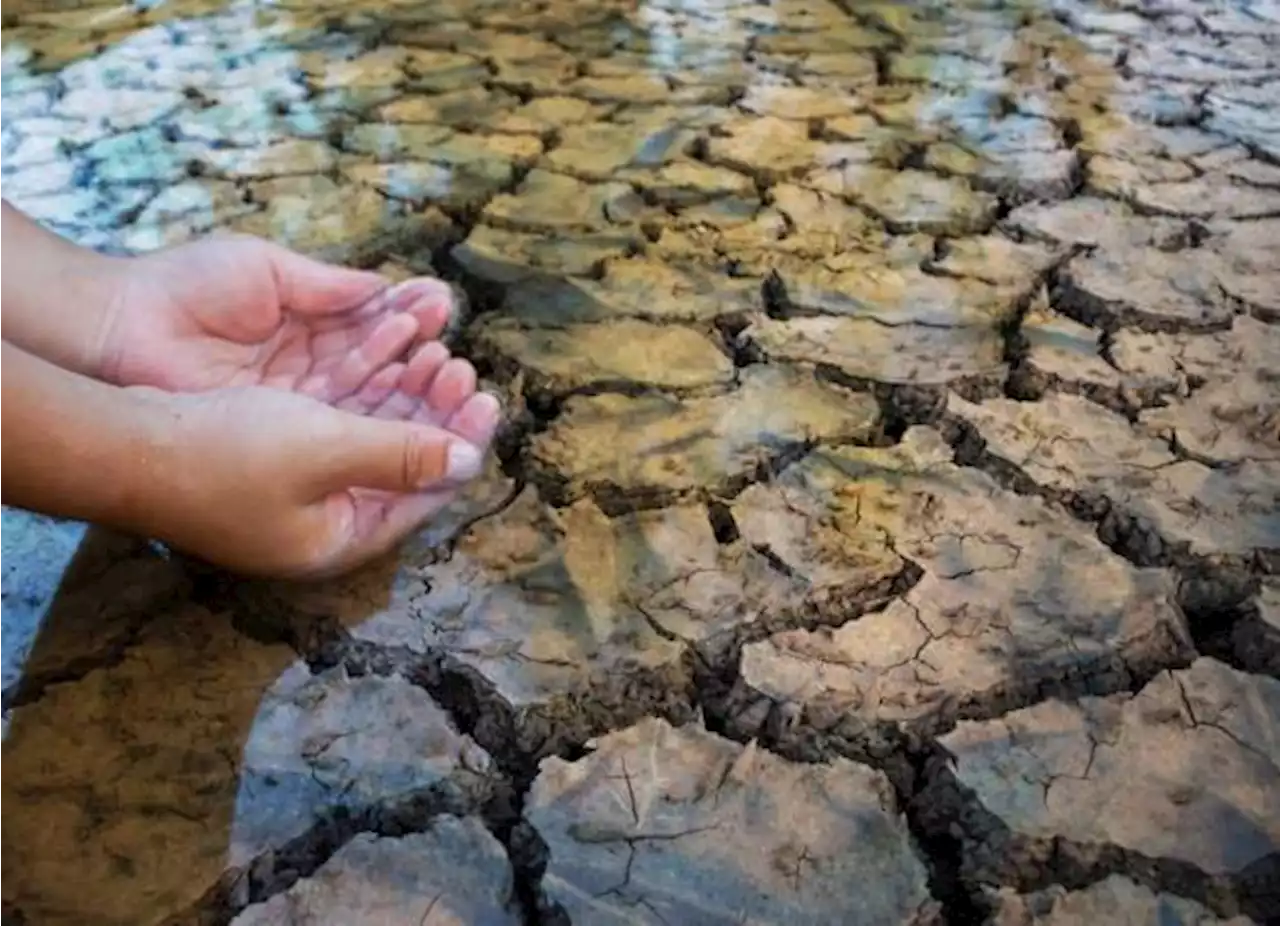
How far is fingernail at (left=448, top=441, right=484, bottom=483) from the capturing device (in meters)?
1.13

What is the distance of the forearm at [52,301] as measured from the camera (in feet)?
3.95

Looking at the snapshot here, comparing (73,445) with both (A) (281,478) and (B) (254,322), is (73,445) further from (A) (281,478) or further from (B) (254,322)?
(B) (254,322)

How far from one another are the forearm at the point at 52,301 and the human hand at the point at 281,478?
0.55 ft

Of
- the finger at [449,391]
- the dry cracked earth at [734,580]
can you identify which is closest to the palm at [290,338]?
the finger at [449,391]

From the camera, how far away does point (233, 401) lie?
1.08 metres

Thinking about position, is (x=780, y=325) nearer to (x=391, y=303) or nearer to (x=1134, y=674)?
(x=391, y=303)

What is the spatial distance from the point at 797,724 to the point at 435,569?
356 millimetres

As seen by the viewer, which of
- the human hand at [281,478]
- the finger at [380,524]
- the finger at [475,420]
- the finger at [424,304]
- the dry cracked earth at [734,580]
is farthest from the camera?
the finger at [424,304]

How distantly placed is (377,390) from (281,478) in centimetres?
24

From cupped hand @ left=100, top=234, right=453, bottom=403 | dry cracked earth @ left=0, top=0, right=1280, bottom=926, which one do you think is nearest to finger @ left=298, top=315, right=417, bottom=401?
cupped hand @ left=100, top=234, right=453, bottom=403

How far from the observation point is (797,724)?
1.03 meters

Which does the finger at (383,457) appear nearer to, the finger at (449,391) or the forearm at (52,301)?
the finger at (449,391)

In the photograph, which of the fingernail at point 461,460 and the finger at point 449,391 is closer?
the fingernail at point 461,460

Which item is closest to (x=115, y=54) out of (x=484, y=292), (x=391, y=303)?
(x=484, y=292)
